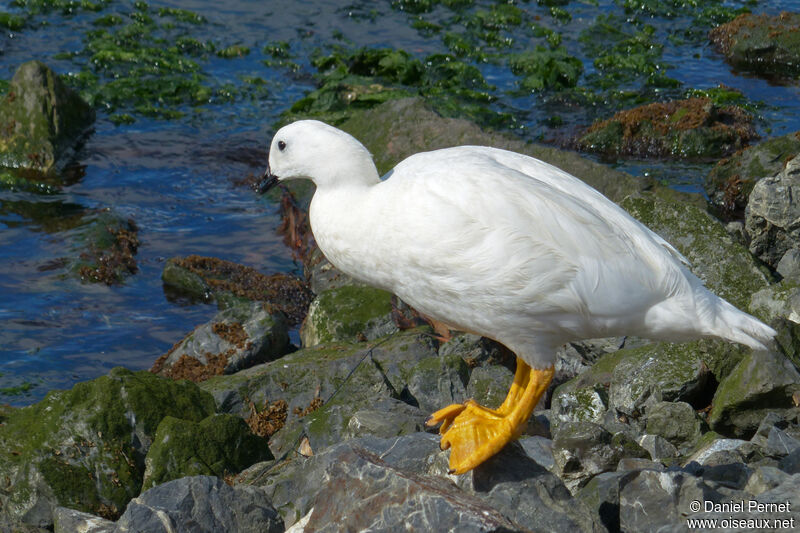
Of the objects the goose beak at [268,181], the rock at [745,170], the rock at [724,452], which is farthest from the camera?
the rock at [745,170]

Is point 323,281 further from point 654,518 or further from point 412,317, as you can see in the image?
point 654,518

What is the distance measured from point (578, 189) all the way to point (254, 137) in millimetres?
10378

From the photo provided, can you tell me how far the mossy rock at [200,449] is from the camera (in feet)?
22.0

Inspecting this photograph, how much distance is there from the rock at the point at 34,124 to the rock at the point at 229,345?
5.52 m

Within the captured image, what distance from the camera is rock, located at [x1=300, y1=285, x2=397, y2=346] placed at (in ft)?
31.1

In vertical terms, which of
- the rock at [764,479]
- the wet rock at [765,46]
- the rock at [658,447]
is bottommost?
the rock at [658,447]

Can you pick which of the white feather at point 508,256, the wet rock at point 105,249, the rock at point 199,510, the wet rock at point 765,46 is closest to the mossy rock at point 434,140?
the wet rock at point 105,249

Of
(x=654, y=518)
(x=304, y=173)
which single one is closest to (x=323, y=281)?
(x=304, y=173)

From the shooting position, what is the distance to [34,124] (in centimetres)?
1418

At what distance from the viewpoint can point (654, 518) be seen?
517 cm

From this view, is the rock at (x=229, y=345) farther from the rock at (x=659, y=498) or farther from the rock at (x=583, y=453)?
the rock at (x=659, y=498)

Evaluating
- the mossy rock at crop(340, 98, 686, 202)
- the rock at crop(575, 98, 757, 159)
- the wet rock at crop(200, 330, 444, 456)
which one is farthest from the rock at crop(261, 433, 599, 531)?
the rock at crop(575, 98, 757, 159)

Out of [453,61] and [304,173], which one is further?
[453,61]

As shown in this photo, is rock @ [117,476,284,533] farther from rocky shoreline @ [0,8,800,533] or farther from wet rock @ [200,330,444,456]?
wet rock @ [200,330,444,456]
